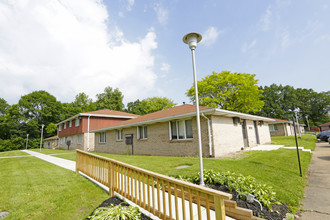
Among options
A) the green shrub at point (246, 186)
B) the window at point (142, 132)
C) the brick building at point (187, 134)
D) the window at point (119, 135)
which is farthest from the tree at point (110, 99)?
the green shrub at point (246, 186)

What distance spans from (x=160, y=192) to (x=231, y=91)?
90.4 ft

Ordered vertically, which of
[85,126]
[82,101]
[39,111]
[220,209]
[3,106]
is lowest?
[220,209]

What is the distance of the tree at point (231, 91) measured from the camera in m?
27.5

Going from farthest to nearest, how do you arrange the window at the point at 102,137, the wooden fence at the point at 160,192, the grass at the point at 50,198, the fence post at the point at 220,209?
the window at the point at 102,137 < the grass at the point at 50,198 < the wooden fence at the point at 160,192 < the fence post at the point at 220,209

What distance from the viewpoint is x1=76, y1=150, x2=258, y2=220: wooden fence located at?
2138 mm

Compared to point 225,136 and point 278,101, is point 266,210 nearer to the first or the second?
point 225,136

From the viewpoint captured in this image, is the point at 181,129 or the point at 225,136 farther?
the point at 181,129

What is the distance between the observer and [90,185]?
4.92 metres

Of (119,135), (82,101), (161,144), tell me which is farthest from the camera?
(82,101)

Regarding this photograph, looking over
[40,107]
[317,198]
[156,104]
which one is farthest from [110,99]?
[317,198]

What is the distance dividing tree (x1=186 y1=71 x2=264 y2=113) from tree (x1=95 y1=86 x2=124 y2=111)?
2775 cm

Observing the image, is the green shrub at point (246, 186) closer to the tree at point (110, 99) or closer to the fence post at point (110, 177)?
the fence post at point (110, 177)

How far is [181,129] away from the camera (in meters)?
11.2

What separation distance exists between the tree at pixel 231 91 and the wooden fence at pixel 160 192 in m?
25.9
